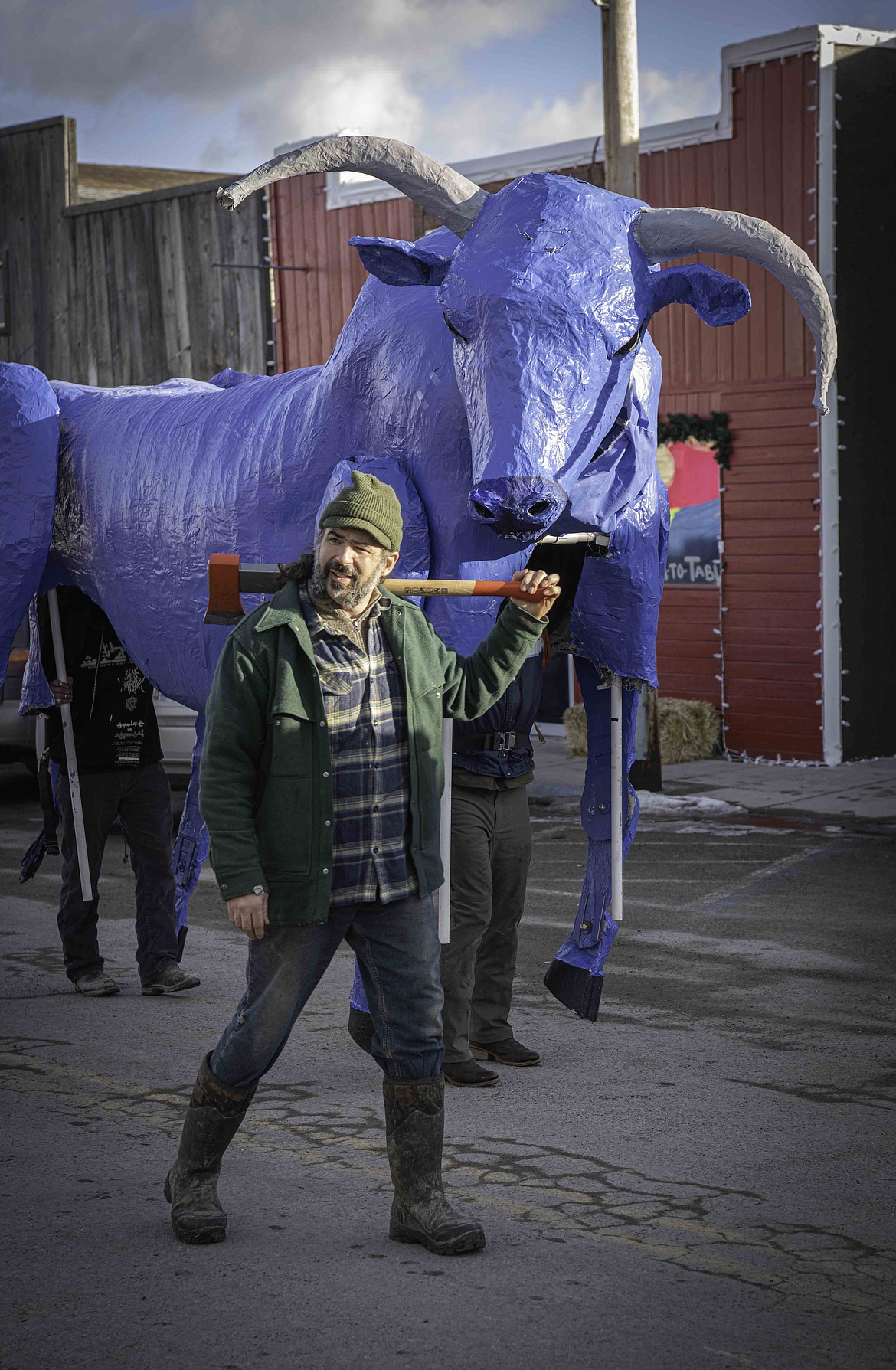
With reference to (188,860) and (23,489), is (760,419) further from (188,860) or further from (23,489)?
(23,489)

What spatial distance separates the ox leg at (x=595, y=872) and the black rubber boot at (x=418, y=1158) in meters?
1.72

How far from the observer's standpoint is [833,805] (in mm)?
11258

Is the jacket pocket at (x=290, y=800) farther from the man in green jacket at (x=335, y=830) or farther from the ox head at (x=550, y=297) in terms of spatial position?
the ox head at (x=550, y=297)

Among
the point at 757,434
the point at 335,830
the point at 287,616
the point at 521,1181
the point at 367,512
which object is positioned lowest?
the point at 521,1181

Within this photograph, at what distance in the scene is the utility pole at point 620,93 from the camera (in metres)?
11.0

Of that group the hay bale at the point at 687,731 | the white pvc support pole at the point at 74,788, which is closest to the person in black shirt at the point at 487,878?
the white pvc support pole at the point at 74,788

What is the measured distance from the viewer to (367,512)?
379cm

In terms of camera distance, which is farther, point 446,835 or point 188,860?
point 188,860

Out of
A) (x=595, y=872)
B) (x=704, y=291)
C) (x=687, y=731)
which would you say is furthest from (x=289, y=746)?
(x=687, y=731)

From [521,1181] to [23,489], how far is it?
3469 millimetres

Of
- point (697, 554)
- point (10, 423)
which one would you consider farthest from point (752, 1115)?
point (697, 554)

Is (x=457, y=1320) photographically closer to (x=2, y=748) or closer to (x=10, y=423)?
(x=10, y=423)

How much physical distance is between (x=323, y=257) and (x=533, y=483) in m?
13.2

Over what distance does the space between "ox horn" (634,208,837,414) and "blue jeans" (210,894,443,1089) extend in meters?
1.99
